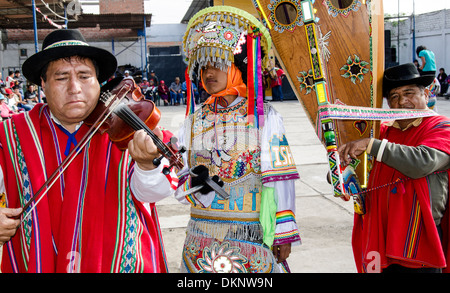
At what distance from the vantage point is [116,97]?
2145 millimetres

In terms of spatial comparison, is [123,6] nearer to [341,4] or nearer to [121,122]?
[341,4]

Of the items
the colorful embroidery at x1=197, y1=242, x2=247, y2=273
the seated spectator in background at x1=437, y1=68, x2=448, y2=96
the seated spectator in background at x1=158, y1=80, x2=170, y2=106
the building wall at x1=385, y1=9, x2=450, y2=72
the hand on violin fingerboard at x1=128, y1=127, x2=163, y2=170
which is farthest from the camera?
the building wall at x1=385, y1=9, x2=450, y2=72

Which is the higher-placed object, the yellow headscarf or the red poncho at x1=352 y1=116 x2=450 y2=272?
the yellow headscarf

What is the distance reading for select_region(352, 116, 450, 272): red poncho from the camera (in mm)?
2426

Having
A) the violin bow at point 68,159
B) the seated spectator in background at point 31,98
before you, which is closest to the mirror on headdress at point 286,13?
the violin bow at point 68,159

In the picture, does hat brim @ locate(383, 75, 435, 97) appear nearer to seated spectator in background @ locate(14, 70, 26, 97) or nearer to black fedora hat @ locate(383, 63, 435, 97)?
black fedora hat @ locate(383, 63, 435, 97)

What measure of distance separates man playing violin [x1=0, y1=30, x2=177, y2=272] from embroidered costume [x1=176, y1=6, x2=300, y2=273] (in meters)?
0.47

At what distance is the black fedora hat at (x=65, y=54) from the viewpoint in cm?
199

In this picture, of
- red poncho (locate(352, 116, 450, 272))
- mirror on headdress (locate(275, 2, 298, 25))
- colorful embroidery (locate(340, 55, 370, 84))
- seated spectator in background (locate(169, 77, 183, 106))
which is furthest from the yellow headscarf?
seated spectator in background (locate(169, 77, 183, 106))

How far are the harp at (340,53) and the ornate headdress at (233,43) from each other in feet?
0.30

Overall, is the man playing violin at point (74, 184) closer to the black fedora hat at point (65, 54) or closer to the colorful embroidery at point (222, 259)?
the black fedora hat at point (65, 54)

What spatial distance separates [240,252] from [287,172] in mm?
524
